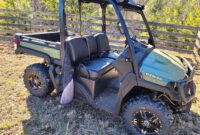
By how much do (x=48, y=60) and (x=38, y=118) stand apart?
0.97m

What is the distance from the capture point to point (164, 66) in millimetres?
3227

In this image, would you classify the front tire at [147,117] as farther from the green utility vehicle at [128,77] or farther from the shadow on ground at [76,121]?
the shadow on ground at [76,121]

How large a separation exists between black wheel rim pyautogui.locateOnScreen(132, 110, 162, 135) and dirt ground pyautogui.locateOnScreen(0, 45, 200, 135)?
32 centimetres

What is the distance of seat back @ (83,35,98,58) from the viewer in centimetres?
418

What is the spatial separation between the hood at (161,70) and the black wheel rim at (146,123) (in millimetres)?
479

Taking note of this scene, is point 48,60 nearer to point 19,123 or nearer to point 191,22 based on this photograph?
point 19,123

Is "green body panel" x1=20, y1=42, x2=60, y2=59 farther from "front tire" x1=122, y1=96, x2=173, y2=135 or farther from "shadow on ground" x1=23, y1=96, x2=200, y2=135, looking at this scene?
"front tire" x1=122, y1=96, x2=173, y2=135

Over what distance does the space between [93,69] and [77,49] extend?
438 millimetres

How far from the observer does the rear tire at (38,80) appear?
4238 millimetres

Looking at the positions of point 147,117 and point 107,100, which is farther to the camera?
point 107,100

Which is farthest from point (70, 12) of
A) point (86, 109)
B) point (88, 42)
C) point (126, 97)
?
point (126, 97)

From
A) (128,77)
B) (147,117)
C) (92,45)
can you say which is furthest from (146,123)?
(92,45)

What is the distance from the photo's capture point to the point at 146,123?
3.27 metres

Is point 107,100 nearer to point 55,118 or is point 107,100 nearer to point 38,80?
point 55,118
